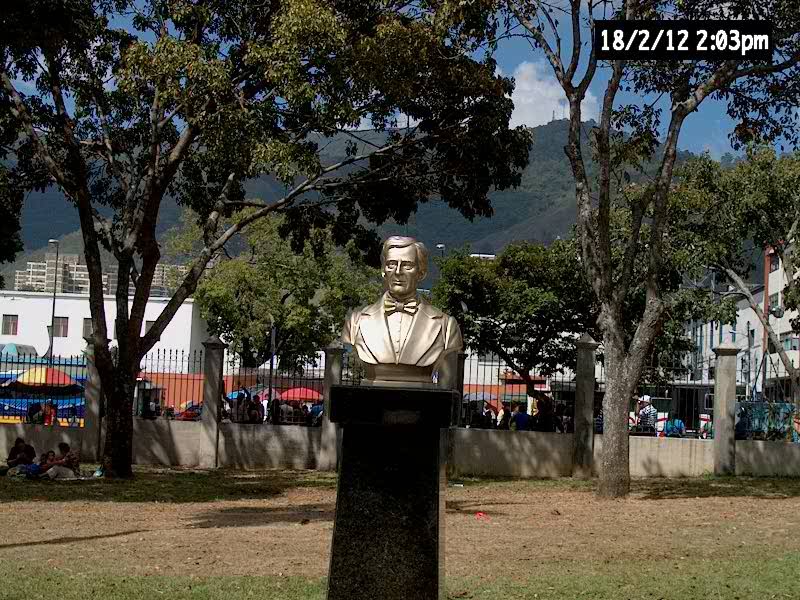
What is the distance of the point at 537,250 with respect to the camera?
43438mm

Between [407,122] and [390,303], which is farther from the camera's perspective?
[407,122]

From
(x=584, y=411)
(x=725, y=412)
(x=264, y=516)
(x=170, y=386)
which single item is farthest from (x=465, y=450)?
(x=264, y=516)

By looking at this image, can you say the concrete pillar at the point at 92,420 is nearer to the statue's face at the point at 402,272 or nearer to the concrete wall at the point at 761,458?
the concrete wall at the point at 761,458

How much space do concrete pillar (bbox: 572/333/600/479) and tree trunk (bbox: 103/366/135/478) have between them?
25.0ft

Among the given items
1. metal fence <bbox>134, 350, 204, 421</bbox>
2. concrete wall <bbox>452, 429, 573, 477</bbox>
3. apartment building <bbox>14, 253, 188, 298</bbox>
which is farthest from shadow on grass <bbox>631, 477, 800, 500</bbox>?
apartment building <bbox>14, 253, 188, 298</bbox>

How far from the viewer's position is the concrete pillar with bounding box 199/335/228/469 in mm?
21625

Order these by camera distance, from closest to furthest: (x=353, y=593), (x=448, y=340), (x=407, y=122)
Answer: (x=353, y=593) → (x=448, y=340) → (x=407, y=122)

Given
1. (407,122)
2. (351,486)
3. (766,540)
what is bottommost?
(766,540)

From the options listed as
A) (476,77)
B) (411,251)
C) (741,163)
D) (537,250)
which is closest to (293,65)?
(476,77)

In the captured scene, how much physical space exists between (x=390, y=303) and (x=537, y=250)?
36.0 meters

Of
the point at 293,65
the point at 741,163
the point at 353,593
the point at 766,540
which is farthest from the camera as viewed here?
the point at 741,163

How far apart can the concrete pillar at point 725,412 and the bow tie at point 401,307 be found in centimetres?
1386

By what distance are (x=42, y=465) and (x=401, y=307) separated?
12.4 m

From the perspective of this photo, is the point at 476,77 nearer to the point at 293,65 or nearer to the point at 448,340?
the point at 293,65
